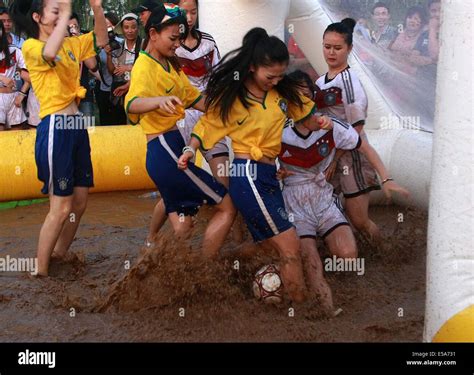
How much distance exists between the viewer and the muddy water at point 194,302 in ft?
14.3

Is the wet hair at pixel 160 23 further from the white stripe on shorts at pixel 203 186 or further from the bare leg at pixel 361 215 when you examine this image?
the bare leg at pixel 361 215

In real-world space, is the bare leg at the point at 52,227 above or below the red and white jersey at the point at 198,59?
below

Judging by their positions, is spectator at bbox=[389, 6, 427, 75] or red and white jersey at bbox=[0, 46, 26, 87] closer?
spectator at bbox=[389, 6, 427, 75]

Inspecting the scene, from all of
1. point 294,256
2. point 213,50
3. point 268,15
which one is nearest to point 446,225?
point 294,256

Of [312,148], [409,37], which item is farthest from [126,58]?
[312,148]

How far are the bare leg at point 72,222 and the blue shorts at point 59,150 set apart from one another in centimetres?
16

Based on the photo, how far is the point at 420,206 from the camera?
685 cm

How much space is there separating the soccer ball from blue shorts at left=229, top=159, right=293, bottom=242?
0.74ft

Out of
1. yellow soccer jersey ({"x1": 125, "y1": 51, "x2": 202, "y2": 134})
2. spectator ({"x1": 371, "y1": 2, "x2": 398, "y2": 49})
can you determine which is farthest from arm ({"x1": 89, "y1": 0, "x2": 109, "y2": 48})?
spectator ({"x1": 371, "y1": 2, "x2": 398, "y2": 49})

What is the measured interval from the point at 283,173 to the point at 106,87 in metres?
4.82

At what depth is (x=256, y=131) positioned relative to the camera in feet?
15.3

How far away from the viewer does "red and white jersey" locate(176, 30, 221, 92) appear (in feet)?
20.6

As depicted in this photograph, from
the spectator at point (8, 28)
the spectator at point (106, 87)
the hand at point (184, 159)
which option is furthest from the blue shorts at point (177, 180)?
the spectator at point (8, 28)

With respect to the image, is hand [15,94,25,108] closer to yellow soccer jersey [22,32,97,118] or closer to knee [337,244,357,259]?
yellow soccer jersey [22,32,97,118]
